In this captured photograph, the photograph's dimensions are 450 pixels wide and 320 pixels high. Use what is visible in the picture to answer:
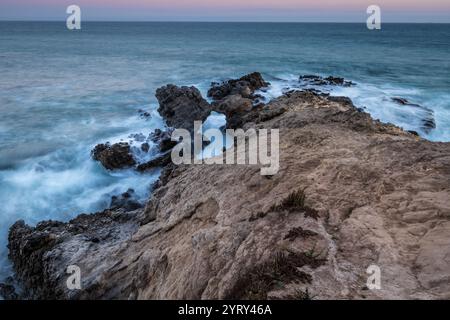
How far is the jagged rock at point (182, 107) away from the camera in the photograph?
81.7ft

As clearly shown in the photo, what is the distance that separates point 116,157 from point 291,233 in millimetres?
15129

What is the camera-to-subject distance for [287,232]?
6.54 metres

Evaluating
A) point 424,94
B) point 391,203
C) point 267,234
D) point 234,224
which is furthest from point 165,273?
point 424,94

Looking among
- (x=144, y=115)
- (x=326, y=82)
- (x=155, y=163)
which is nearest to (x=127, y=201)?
(x=155, y=163)

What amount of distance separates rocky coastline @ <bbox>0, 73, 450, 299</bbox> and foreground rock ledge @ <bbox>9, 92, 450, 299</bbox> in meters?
0.03

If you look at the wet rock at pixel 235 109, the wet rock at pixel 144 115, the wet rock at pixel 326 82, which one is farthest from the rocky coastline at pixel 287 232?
the wet rock at pixel 326 82

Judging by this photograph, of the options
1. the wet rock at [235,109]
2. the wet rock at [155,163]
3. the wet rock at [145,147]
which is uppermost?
the wet rock at [235,109]

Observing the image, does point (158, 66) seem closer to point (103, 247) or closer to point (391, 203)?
point (103, 247)

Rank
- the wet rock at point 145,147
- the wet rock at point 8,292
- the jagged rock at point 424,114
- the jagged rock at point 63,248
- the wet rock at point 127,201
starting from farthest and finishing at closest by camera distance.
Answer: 1. the jagged rock at point 424,114
2. the wet rock at point 145,147
3. the wet rock at point 127,201
4. the wet rock at point 8,292
5. the jagged rock at point 63,248

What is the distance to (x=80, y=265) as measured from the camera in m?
9.58

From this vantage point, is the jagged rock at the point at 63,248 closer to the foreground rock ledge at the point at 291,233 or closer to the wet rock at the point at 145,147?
the foreground rock ledge at the point at 291,233

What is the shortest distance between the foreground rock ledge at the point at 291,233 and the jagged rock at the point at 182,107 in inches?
537

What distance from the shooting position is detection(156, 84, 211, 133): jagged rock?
24.9 metres

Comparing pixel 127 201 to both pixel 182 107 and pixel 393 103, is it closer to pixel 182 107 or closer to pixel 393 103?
pixel 182 107
